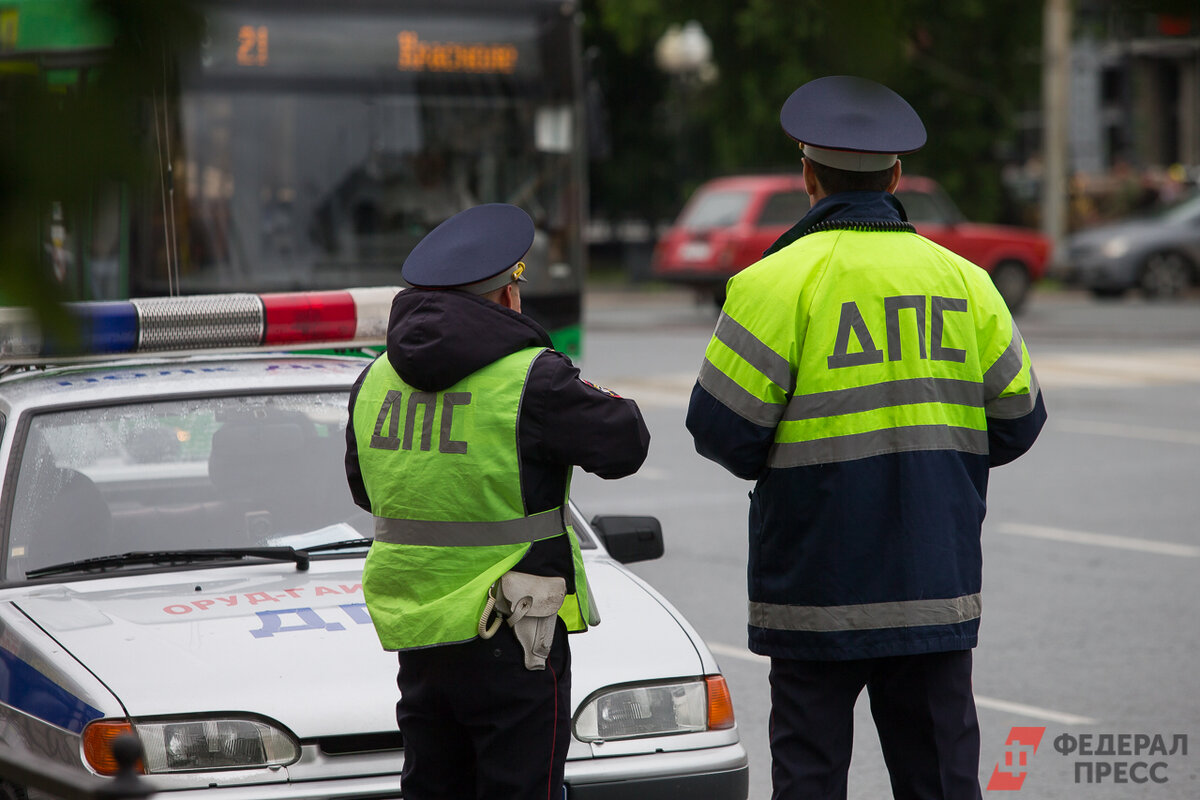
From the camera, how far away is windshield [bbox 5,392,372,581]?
3822 millimetres

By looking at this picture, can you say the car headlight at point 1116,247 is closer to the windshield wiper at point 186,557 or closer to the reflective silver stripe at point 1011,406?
the windshield wiper at point 186,557

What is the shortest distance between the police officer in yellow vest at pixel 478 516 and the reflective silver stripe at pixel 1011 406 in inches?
25.8

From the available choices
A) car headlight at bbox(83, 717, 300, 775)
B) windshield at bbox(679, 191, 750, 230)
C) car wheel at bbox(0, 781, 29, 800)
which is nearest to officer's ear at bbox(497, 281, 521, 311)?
car headlight at bbox(83, 717, 300, 775)

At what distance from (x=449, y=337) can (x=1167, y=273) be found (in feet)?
73.8

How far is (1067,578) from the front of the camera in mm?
7199

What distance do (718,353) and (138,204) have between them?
75.1 inches

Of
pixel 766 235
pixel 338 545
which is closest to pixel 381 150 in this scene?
pixel 338 545

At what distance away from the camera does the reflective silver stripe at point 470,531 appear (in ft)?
8.95

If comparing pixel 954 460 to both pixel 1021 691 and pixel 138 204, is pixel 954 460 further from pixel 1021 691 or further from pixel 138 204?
pixel 1021 691

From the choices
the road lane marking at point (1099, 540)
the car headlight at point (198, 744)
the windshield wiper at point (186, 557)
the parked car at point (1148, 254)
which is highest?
the windshield wiper at point (186, 557)

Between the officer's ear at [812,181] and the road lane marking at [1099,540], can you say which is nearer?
the officer's ear at [812,181]

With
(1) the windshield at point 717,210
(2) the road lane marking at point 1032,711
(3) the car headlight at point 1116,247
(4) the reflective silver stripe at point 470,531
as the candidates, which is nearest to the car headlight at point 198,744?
(4) the reflective silver stripe at point 470,531

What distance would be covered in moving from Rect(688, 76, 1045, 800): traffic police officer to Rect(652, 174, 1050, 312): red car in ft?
56.5

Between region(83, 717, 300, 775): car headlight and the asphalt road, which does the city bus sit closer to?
the asphalt road
